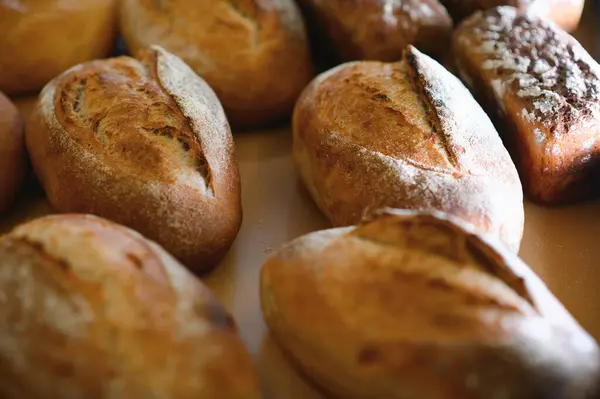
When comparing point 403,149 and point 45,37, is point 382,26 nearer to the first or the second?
point 403,149


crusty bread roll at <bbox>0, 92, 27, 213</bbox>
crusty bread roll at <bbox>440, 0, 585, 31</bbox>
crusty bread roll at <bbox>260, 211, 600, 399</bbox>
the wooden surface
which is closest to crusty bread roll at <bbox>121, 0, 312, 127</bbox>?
the wooden surface

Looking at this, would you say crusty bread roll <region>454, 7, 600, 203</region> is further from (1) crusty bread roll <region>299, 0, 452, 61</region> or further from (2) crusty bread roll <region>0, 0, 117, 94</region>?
(2) crusty bread roll <region>0, 0, 117, 94</region>

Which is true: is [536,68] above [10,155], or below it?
above

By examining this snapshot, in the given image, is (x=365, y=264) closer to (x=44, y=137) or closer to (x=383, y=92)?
(x=383, y=92)

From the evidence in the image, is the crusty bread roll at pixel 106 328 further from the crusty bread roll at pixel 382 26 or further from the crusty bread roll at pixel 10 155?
the crusty bread roll at pixel 382 26

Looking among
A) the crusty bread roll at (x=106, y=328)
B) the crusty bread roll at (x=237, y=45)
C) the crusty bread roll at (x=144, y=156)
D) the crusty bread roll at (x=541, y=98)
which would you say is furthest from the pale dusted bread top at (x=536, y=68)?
the crusty bread roll at (x=106, y=328)

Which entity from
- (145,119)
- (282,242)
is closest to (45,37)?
(145,119)
